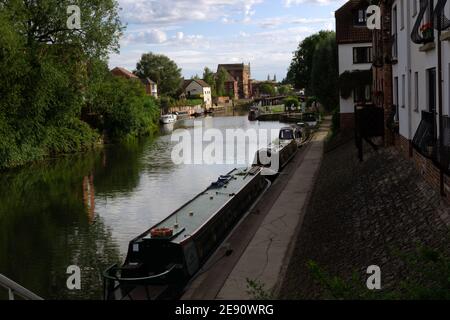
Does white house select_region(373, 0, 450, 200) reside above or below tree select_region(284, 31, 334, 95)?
below

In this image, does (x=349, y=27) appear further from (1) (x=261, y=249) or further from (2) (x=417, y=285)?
(2) (x=417, y=285)

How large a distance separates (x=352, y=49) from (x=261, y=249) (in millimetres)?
23852

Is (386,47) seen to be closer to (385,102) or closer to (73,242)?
(385,102)

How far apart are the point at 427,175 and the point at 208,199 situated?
712 cm

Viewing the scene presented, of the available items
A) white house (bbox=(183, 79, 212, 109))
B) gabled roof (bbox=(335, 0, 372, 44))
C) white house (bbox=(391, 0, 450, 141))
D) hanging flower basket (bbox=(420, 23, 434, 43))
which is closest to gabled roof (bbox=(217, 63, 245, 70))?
white house (bbox=(183, 79, 212, 109))

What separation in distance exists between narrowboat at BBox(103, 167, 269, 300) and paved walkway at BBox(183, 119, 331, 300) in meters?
0.43

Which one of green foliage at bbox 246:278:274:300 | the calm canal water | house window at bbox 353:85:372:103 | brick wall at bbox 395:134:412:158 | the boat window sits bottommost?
the calm canal water

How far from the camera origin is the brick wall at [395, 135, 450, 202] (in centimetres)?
1081

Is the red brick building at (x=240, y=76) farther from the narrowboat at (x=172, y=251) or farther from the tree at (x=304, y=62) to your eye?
the narrowboat at (x=172, y=251)

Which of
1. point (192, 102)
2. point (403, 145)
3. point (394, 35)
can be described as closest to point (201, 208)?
point (403, 145)

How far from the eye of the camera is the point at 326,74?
44031 mm

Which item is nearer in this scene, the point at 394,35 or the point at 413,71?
the point at 413,71

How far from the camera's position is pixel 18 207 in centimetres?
2372

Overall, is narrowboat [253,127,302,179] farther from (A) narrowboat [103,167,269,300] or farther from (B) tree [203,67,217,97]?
(B) tree [203,67,217,97]
